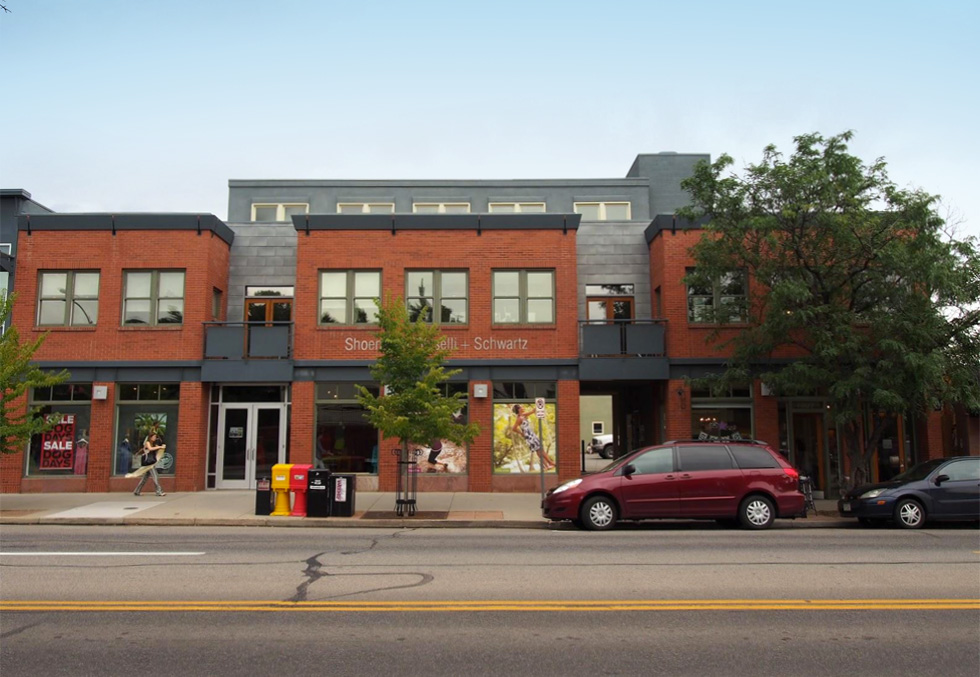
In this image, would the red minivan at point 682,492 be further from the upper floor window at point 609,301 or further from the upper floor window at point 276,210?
the upper floor window at point 276,210

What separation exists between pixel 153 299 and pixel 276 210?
28.8ft

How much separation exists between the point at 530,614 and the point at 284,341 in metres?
14.7

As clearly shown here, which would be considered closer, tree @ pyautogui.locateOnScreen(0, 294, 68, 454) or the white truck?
tree @ pyautogui.locateOnScreen(0, 294, 68, 454)

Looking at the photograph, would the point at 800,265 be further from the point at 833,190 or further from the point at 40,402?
the point at 40,402

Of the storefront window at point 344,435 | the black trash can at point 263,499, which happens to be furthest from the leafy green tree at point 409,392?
the storefront window at point 344,435

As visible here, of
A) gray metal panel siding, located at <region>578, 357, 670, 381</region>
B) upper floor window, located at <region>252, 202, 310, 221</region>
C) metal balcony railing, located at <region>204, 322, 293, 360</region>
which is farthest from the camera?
upper floor window, located at <region>252, 202, 310, 221</region>

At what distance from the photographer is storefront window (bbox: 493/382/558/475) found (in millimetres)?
20031

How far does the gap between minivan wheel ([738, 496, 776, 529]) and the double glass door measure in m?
11.9

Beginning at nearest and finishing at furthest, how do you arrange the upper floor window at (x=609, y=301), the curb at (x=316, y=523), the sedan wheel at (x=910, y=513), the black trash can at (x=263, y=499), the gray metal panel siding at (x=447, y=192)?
the sedan wheel at (x=910, y=513) < the curb at (x=316, y=523) < the black trash can at (x=263, y=499) < the upper floor window at (x=609, y=301) < the gray metal panel siding at (x=447, y=192)

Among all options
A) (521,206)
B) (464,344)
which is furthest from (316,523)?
(521,206)

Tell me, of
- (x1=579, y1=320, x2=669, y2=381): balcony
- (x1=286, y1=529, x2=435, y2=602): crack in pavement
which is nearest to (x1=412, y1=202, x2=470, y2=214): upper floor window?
(x1=579, y1=320, x2=669, y2=381): balcony

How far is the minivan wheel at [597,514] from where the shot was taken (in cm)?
1395

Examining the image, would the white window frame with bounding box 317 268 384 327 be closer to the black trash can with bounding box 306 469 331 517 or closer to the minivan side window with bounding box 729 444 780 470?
the black trash can with bounding box 306 469 331 517

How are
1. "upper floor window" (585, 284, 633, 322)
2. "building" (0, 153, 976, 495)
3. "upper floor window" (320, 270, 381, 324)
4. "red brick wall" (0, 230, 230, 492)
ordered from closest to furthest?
1. "red brick wall" (0, 230, 230, 492)
2. "building" (0, 153, 976, 495)
3. "upper floor window" (320, 270, 381, 324)
4. "upper floor window" (585, 284, 633, 322)
